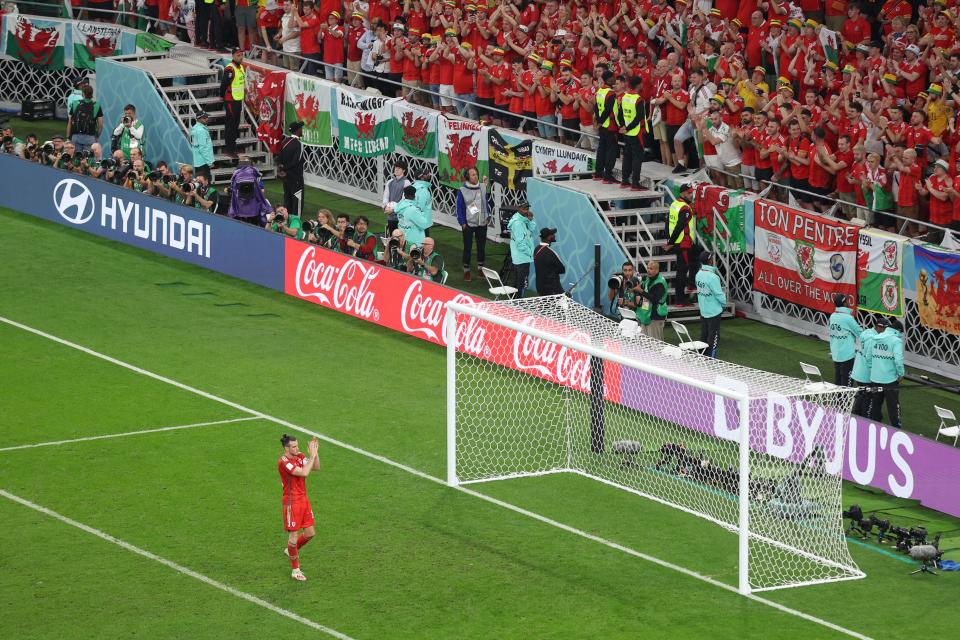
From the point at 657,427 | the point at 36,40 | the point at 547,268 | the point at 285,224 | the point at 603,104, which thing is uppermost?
the point at 603,104

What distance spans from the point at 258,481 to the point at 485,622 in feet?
16.5

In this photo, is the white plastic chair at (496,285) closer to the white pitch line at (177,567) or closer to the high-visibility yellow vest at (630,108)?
the high-visibility yellow vest at (630,108)

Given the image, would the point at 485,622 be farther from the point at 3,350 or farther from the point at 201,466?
the point at 3,350

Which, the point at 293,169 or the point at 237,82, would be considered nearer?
the point at 293,169

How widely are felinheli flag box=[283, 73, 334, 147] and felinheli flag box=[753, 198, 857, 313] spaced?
10603 millimetres

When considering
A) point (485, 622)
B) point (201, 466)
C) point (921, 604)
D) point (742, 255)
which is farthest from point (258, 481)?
point (742, 255)

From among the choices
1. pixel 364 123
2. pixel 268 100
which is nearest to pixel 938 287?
pixel 364 123

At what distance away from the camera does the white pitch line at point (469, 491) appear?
18.0m

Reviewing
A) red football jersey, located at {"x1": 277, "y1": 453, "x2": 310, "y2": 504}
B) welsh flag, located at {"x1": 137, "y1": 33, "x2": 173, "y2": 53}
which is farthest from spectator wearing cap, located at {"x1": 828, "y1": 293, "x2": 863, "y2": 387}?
welsh flag, located at {"x1": 137, "y1": 33, "x2": 173, "y2": 53}

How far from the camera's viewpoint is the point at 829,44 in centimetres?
2934

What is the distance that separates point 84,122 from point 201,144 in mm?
3533

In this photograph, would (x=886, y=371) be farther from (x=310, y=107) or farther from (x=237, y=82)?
(x=237, y=82)

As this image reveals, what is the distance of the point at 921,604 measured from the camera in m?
18.2

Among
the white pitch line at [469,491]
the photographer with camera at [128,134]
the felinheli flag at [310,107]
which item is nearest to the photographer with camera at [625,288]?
the white pitch line at [469,491]
